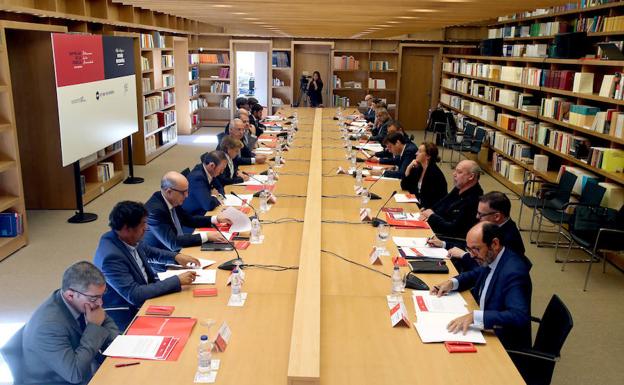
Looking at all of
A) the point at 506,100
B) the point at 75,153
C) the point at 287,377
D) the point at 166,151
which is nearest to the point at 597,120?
the point at 506,100

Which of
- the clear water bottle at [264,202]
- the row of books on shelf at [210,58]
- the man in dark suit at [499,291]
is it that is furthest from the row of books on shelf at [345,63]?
the man in dark suit at [499,291]

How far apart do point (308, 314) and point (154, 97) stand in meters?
8.93

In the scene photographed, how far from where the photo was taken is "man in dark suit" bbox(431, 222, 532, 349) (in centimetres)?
281

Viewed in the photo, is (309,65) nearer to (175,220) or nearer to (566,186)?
(566,186)

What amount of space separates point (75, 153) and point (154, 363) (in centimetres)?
497

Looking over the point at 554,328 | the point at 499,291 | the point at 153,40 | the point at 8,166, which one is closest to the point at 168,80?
the point at 153,40

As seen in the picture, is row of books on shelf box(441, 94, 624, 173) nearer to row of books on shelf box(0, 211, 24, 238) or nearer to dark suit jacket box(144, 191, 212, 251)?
dark suit jacket box(144, 191, 212, 251)

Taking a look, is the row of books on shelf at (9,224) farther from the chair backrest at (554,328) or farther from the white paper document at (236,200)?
the chair backrest at (554,328)

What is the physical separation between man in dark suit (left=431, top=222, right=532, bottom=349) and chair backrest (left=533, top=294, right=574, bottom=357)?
11cm

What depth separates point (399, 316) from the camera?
2.89 metres

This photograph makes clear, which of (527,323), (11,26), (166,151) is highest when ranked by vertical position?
(11,26)

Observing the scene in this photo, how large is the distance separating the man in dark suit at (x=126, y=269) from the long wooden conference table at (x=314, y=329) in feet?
0.28

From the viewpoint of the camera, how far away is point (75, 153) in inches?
266

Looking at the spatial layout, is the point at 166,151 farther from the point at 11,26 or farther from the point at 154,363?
the point at 154,363
